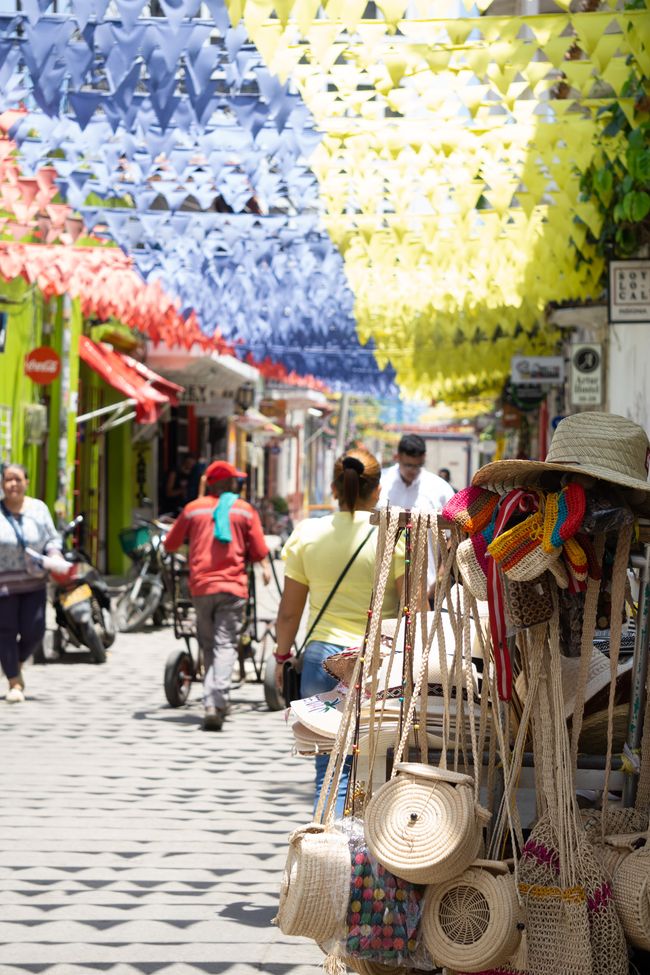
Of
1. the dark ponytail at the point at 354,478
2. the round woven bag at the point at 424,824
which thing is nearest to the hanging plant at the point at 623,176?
the dark ponytail at the point at 354,478

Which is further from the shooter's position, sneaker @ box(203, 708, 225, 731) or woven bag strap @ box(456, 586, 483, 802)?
sneaker @ box(203, 708, 225, 731)

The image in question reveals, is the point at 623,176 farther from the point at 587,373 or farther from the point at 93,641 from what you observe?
the point at 93,641

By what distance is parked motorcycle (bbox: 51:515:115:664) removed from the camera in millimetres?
14336

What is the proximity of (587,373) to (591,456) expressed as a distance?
12654mm

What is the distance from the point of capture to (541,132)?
9.17 meters

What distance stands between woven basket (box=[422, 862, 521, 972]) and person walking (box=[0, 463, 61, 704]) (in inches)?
329

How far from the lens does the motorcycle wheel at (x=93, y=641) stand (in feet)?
48.1

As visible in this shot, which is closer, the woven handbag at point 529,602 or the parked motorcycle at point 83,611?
the woven handbag at point 529,602

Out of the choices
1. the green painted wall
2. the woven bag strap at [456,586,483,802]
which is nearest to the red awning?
the green painted wall

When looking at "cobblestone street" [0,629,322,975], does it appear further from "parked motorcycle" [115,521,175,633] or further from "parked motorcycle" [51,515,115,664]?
"parked motorcycle" [115,521,175,633]

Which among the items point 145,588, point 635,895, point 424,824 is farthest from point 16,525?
point 635,895

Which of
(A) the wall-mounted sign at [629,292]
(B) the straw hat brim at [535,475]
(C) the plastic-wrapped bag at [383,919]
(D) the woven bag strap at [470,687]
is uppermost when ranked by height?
(A) the wall-mounted sign at [629,292]

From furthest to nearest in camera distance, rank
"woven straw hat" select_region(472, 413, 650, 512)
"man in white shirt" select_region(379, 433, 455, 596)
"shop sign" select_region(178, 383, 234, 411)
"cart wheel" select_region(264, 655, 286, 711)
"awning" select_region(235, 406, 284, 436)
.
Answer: "awning" select_region(235, 406, 284, 436)
"shop sign" select_region(178, 383, 234, 411)
"cart wheel" select_region(264, 655, 286, 711)
"man in white shirt" select_region(379, 433, 455, 596)
"woven straw hat" select_region(472, 413, 650, 512)

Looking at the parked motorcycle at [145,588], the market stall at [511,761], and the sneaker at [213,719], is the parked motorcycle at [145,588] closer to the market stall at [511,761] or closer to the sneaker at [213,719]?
the sneaker at [213,719]
